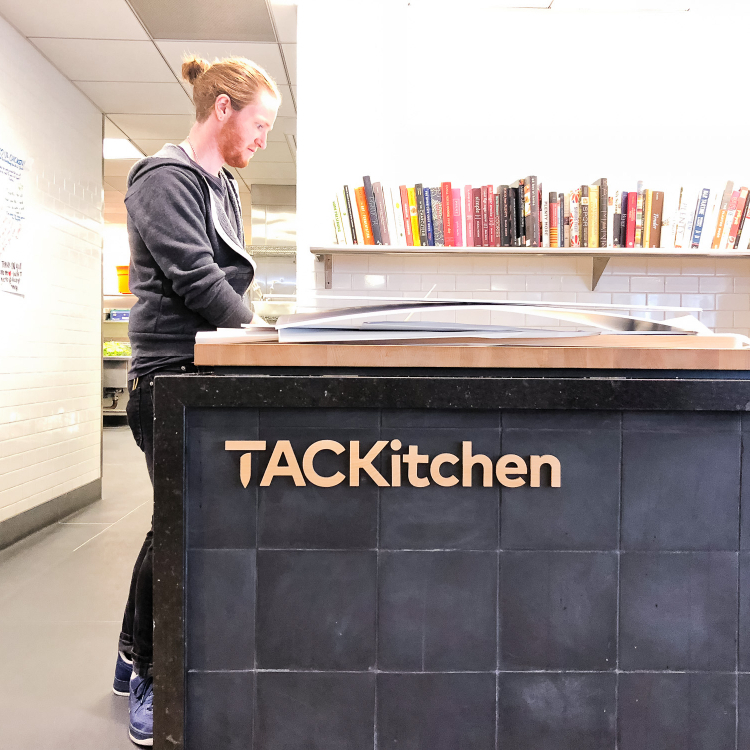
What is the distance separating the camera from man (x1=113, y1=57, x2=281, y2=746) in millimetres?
1354

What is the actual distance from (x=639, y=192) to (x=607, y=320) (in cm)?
261

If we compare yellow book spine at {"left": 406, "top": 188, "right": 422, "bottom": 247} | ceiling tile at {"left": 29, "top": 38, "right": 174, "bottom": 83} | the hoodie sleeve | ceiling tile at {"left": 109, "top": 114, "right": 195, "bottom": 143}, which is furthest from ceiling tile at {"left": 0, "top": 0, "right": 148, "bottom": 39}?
the hoodie sleeve

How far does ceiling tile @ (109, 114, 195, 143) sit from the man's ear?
3.55 m

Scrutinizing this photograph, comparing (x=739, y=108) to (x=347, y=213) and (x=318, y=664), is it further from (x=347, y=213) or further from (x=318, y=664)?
(x=318, y=664)

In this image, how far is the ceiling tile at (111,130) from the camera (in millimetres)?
5009

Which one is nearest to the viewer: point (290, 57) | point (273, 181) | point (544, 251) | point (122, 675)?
point (122, 675)

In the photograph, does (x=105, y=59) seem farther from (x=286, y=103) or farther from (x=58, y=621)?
(x=58, y=621)

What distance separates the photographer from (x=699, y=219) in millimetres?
3082

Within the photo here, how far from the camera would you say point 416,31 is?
11.1 feet

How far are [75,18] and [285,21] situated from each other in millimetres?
1093

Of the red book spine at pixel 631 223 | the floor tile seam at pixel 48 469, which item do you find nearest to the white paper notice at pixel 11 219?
the floor tile seam at pixel 48 469

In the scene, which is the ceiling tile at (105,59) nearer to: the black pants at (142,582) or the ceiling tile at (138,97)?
the ceiling tile at (138,97)

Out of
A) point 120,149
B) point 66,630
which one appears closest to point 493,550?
point 66,630

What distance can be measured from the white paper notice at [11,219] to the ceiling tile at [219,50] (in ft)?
3.46
